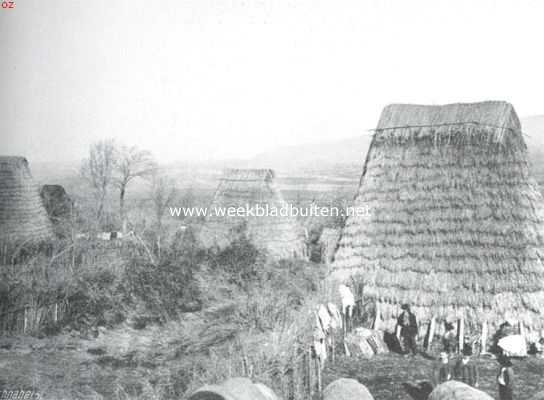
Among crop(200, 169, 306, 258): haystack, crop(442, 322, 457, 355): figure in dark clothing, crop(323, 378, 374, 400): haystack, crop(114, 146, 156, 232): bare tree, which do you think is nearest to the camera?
crop(323, 378, 374, 400): haystack

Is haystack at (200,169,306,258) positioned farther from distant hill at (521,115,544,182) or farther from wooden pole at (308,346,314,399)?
distant hill at (521,115,544,182)

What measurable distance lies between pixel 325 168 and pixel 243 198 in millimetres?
22727

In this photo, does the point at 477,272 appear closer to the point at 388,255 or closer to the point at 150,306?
the point at 388,255

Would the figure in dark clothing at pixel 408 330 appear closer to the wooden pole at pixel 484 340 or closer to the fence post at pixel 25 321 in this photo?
Answer: the wooden pole at pixel 484 340

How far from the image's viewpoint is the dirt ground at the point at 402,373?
23.1 feet

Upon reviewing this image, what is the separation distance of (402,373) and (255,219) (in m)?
9.81

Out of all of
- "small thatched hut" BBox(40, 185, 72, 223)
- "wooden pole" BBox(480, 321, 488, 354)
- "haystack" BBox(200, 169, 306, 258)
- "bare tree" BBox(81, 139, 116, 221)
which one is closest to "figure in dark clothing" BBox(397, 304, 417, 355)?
"wooden pole" BBox(480, 321, 488, 354)

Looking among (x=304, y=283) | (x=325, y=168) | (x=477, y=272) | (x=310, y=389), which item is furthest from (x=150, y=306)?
(x=325, y=168)

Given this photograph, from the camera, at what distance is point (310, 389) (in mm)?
6797

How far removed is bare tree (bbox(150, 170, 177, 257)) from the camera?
1918 cm

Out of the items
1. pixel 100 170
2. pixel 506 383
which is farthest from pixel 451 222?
pixel 100 170
